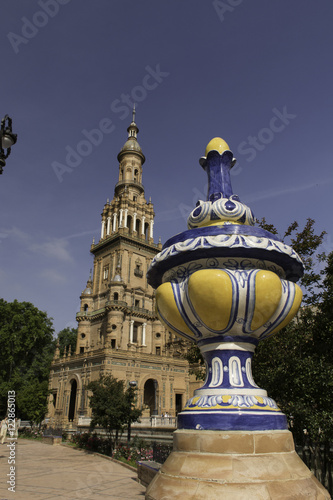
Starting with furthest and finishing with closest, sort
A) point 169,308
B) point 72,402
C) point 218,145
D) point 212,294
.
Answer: point 72,402, point 218,145, point 169,308, point 212,294

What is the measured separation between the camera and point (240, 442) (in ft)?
12.4

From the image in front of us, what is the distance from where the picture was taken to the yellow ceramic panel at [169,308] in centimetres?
467

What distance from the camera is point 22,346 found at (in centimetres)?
3728

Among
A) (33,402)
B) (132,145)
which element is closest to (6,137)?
(33,402)

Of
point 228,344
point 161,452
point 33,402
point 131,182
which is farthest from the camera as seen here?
point 131,182

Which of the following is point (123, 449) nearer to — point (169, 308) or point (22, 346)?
point (169, 308)

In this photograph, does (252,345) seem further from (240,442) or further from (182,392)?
(182,392)

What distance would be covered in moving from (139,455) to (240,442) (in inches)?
447

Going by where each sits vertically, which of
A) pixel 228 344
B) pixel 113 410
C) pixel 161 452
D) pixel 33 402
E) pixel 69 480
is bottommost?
pixel 69 480

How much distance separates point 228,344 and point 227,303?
0.62 m

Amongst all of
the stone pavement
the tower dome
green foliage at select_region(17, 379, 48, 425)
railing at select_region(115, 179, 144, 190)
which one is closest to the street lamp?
the stone pavement

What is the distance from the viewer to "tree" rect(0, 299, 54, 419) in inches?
1396

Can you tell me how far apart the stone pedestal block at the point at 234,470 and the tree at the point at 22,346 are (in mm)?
33818

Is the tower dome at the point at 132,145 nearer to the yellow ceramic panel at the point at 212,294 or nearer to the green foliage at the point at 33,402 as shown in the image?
the green foliage at the point at 33,402
